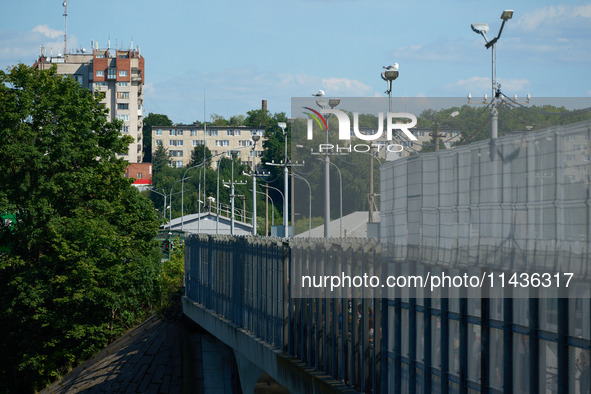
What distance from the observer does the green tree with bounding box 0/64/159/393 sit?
1344 inches

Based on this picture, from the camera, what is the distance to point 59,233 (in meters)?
34.2

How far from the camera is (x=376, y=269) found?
9984 millimetres

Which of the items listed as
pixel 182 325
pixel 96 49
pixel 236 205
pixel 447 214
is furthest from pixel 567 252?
pixel 96 49

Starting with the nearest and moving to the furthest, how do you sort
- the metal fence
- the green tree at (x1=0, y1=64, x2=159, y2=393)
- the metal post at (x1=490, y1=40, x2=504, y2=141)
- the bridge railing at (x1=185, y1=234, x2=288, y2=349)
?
1. the metal fence
2. the bridge railing at (x1=185, y1=234, x2=288, y2=349)
3. the metal post at (x1=490, y1=40, x2=504, y2=141)
4. the green tree at (x1=0, y1=64, x2=159, y2=393)

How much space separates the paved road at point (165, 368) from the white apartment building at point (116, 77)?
326 feet

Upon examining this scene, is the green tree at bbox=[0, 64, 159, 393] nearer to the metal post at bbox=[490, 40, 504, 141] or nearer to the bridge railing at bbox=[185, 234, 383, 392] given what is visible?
the bridge railing at bbox=[185, 234, 383, 392]

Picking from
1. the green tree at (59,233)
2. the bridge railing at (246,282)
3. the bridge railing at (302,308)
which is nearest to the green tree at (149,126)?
the green tree at (59,233)

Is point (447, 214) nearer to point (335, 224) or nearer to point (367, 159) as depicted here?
point (335, 224)

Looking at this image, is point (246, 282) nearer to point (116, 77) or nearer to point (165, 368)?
point (165, 368)

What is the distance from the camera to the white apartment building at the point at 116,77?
127188 millimetres

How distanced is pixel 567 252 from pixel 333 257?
526 cm

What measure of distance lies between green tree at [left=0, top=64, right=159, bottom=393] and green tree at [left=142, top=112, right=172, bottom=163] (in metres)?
126

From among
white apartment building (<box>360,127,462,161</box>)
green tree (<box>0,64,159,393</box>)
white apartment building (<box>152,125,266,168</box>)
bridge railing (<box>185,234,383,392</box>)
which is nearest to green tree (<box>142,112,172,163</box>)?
white apartment building (<box>152,125,266,168</box>)

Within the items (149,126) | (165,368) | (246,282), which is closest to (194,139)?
(149,126)
